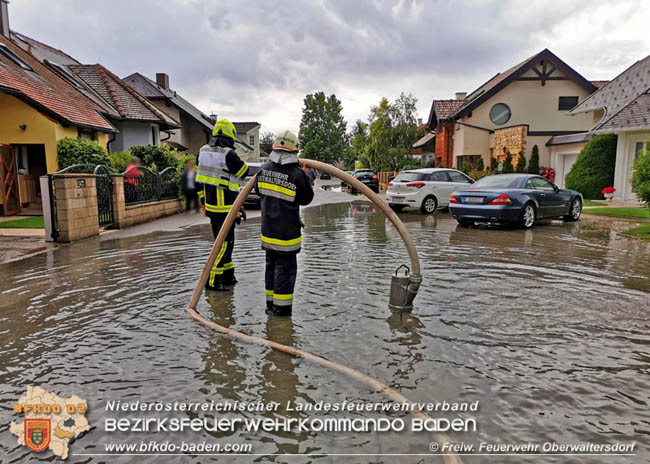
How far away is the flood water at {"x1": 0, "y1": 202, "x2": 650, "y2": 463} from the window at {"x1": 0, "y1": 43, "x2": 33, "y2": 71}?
48.6 feet

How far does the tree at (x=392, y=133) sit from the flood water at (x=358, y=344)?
98.3 ft

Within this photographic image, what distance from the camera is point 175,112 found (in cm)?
3678

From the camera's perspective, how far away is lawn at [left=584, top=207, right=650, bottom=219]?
14.8m

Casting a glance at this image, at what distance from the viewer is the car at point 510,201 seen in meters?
12.0

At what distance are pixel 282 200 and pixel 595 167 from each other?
2029cm

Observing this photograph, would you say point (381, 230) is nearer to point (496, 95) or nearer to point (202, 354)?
point (202, 354)

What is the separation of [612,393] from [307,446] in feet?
7.56

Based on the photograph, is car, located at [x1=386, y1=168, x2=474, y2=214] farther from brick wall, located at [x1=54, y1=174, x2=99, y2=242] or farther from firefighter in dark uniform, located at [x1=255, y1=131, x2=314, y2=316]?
firefighter in dark uniform, located at [x1=255, y1=131, x2=314, y2=316]

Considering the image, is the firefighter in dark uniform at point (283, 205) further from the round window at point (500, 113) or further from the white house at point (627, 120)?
the round window at point (500, 113)

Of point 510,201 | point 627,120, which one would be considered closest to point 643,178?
point 510,201

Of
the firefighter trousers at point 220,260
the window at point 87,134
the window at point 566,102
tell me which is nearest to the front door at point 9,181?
the window at point 87,134

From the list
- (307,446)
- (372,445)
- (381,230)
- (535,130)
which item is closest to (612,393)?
(372,445)

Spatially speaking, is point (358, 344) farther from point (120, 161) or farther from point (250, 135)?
point (250, 135)

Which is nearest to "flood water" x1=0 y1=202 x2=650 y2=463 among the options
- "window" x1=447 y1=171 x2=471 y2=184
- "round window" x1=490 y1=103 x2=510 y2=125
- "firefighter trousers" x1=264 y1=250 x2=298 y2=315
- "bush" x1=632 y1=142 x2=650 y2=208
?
"firefighter trousers" x1=264 y1=250 x2=298 y2=315
